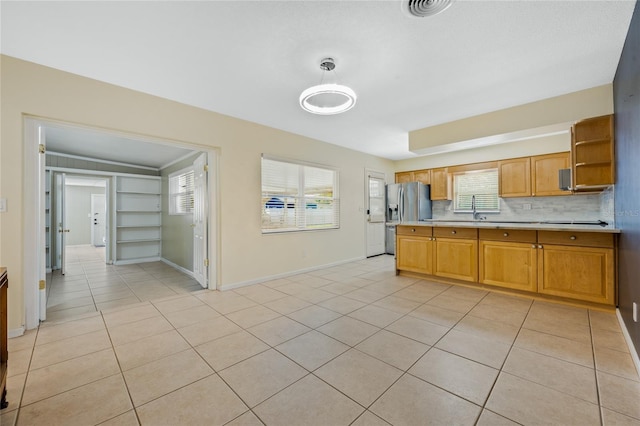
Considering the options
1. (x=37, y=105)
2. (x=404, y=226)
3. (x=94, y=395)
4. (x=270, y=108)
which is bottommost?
(x=94, y=395)

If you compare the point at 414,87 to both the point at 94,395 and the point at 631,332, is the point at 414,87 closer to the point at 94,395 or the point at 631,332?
the point at 631,332

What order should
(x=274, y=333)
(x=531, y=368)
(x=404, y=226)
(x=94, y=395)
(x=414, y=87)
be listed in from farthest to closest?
(x=404, y=226) → (x=414, y=87) → (x=274, y=333) → (x=531, y=368) → (x=94, y=395)

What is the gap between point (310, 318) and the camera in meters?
2.77

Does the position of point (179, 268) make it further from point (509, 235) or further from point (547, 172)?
point (547, 172)

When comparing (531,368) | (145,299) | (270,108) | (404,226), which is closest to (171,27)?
(270,108)

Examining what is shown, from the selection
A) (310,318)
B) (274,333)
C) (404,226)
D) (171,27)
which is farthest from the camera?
(404,226)

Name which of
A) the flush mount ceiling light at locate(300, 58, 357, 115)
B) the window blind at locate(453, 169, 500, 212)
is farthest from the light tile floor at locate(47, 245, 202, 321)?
the window blind at locate(453, 169, 500, 212)

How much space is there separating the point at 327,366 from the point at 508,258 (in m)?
2.93

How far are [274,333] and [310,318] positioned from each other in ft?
1.52

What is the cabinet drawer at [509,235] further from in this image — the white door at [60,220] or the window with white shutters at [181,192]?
the white door at [60,220]

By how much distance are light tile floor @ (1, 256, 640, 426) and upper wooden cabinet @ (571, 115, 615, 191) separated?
1477 millimetres

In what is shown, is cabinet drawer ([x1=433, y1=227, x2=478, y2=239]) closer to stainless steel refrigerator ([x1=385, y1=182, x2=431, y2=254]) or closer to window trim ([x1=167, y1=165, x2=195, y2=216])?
stainless steel refrigerator ([x1=385, y1=182, x2=431, y2=254])

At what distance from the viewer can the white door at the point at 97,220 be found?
9.57m

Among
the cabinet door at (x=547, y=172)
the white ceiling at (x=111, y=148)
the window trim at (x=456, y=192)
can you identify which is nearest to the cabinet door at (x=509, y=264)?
the cabinet door at (x=547, y=172)
